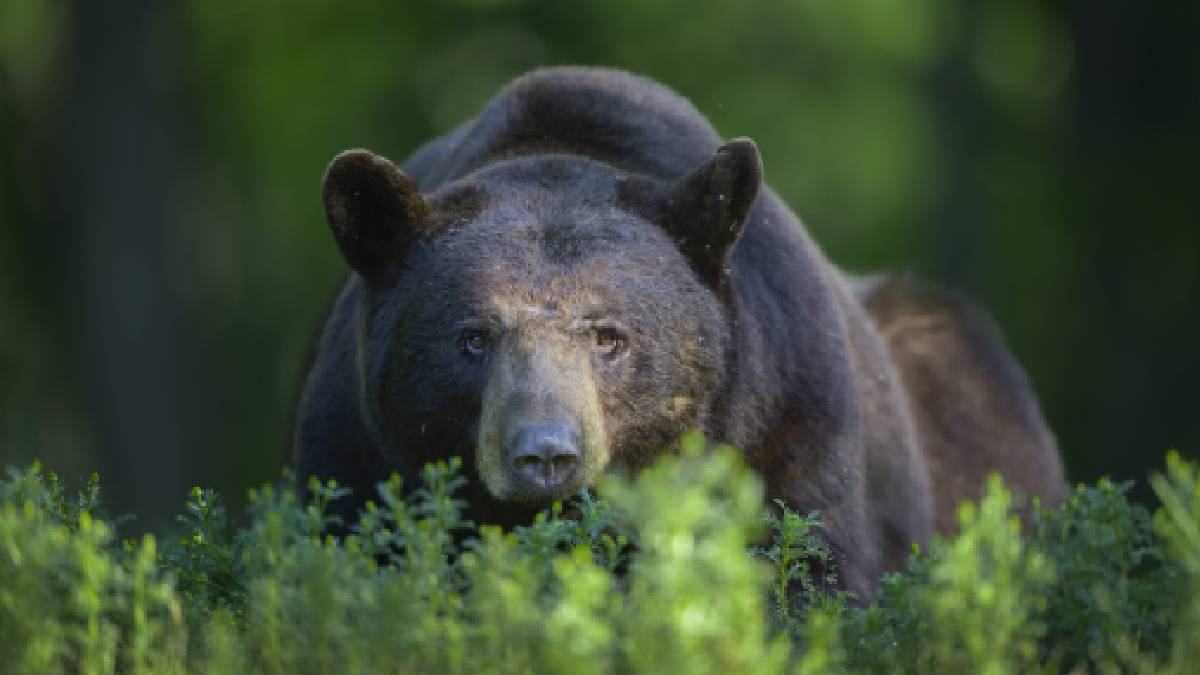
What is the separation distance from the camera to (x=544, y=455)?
5426 millimetres

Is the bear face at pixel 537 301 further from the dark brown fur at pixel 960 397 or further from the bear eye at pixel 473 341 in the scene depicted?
the dark brown fur at pixel 960 397

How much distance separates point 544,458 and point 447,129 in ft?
53.8

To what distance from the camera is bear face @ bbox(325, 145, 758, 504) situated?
5.95 metres

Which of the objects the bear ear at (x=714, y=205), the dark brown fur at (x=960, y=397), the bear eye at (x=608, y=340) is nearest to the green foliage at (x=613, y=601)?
the bear eye at (x=608, y=340)

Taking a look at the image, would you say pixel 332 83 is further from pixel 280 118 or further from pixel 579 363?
pixel 579 363

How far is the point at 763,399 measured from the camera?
6.59m

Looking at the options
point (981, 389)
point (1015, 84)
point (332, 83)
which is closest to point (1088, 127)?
point (1015, 84)

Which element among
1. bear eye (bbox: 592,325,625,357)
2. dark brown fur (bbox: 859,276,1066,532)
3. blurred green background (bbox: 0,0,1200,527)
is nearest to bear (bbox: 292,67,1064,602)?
bear eye (bbox: 592,325,625,357)

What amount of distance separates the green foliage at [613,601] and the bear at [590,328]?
2.59ft

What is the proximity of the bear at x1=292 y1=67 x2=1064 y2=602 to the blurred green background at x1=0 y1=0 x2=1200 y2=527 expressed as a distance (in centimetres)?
1081

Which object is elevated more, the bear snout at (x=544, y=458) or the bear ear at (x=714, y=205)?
the bear ear at (x=714, y=205)

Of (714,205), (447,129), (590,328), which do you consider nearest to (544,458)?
(590,328)

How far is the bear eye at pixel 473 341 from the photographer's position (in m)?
6.11

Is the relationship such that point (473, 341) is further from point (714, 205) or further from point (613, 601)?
point (613, 601)
